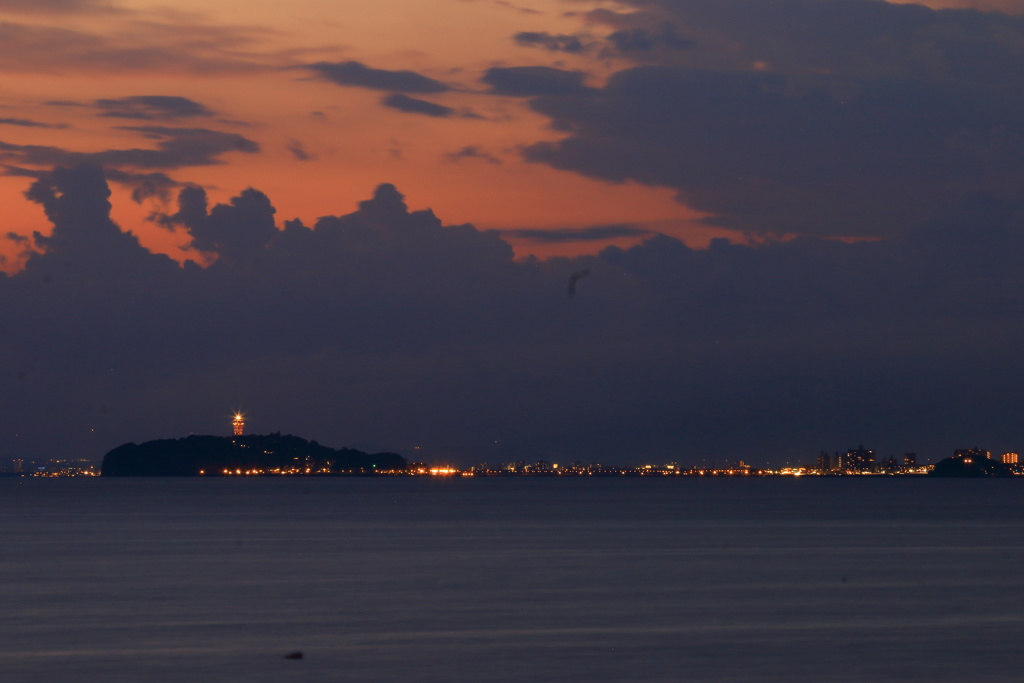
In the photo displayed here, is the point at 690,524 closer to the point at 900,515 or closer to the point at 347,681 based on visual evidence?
the point at 900,515

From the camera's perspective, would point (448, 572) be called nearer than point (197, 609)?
No

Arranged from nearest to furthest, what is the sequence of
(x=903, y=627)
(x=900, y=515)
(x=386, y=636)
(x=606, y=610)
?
1. (x=386, y=636)
2. (x=903, y=627)
3. (x=606, y=610)
4. (x=900, y=515)

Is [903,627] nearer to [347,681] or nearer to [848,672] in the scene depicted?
[848,672]

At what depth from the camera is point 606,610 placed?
5216 centimetres

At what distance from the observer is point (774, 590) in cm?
6072

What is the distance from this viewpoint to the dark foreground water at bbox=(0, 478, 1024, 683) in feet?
126

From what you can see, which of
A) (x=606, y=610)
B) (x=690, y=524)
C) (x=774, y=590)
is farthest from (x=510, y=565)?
(x=690, y=524)

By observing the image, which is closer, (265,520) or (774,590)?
(774,590)

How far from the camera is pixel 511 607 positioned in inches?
2103

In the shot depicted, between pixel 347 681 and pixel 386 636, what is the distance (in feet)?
28.8

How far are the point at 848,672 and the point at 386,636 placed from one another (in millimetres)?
15107

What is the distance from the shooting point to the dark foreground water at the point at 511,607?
38.5 metres

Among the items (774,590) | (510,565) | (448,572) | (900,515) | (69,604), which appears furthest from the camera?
(900,515)

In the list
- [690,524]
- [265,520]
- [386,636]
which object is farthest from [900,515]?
[386,636]
